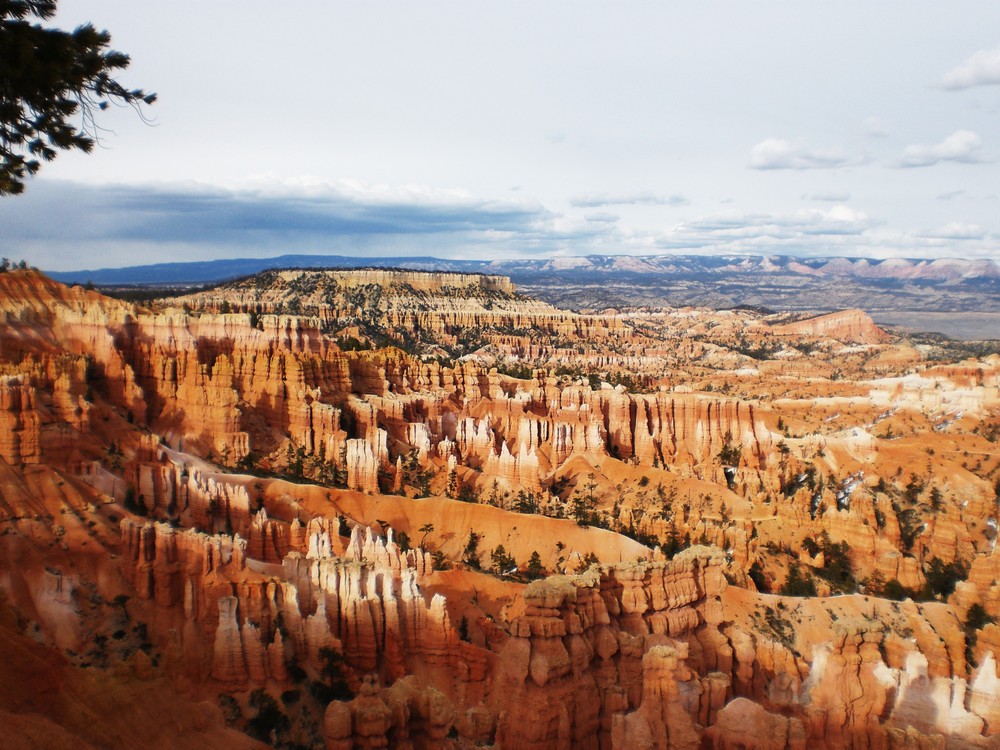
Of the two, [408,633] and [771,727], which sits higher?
[771,727]

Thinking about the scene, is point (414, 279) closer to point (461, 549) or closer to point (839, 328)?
point (839, 328)

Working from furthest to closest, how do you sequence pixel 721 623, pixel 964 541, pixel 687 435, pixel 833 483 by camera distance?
pixel 687 435, pixel 833 483, pixel 964 541, pixel 721 623

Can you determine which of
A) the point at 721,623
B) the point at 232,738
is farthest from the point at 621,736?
the point at 721,623

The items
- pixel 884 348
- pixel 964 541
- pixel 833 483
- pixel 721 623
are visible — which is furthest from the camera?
pixel 884 348

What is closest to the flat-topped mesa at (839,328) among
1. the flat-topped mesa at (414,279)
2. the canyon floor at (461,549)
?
the flat-topped mesa at (414,279)

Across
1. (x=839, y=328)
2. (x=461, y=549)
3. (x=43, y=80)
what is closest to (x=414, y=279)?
(x=839, y=328)

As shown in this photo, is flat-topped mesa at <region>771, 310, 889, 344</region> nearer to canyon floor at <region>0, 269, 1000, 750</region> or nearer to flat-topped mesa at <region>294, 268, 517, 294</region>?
flat-topped mesa at <region>294, 268, 517, 294</region>

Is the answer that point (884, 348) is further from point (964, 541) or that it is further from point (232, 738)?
point (232, 738)
